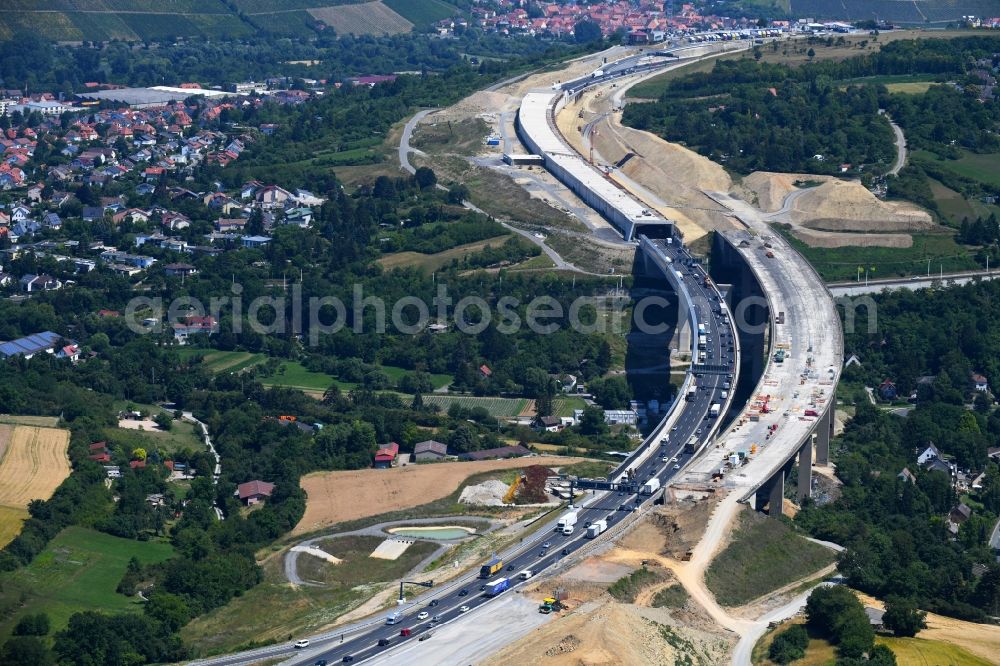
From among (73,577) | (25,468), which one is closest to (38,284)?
(25,468)

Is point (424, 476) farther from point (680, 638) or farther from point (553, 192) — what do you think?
point (553, 192)

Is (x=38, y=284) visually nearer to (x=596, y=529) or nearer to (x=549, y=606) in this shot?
(x=596, y=529)

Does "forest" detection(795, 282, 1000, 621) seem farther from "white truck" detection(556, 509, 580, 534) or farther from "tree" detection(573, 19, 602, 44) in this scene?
"tree" detection(573, 19, 602, 44)

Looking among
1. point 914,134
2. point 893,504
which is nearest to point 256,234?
point 914,134

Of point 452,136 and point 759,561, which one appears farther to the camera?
point 452,136

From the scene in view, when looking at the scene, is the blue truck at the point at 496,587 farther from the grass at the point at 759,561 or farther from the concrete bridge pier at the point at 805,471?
the concrete bridge pier at the point at 805,471

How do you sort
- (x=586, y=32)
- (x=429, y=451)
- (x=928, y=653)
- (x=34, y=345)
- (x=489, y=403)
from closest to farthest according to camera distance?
(x=928, y=653) < (x=429, y=451) < (x=489, y=403) < (x=34, y=345) < (x=586, y=32)

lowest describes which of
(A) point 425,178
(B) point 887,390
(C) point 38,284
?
(B) point 887,390

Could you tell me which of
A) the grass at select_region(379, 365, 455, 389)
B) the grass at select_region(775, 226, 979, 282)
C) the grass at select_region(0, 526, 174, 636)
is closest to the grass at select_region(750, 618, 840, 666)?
the grass at select_region(0, 526, 174, 636)
